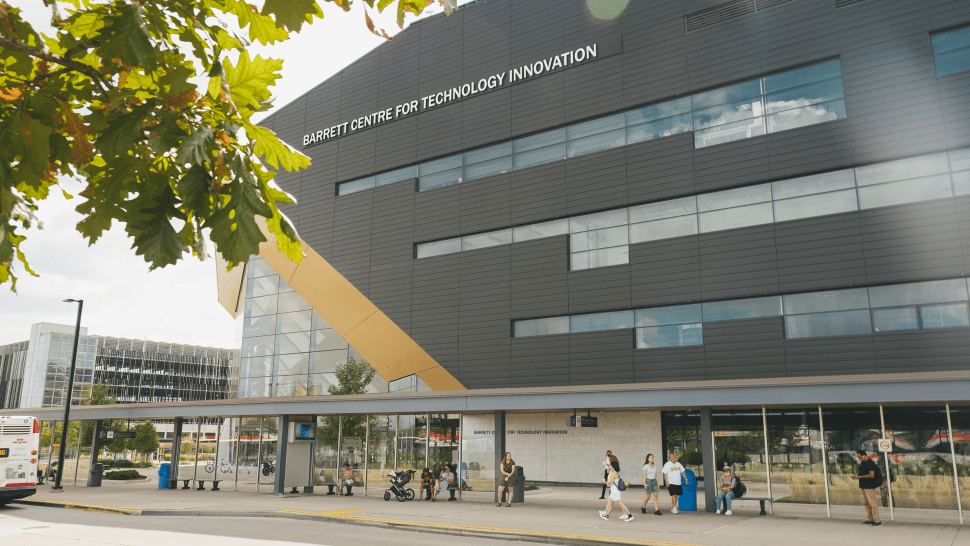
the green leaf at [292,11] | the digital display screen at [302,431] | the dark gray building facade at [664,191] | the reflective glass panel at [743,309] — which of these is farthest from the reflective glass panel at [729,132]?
the green leaf at [292,11]

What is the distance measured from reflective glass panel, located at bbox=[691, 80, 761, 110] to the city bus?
2505 centimetres

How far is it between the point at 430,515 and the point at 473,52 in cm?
2132

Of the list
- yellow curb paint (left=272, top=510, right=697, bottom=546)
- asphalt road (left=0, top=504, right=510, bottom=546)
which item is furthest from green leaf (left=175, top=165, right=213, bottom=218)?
yellow curb paint (left=272, top=510, right=697, bottom=546)

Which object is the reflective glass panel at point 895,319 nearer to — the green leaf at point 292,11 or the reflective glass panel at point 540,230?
the reflective glass panel at point 540,230

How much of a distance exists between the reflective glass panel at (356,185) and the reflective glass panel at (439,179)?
301 cm

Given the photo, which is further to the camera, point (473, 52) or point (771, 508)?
point (473, 52)

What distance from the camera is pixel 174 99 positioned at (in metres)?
2.72

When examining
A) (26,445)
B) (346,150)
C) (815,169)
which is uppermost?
(346,150)

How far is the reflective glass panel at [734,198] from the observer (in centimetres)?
2406

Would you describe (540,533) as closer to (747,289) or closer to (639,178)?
(747,289)

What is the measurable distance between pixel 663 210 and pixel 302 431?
16.0 m

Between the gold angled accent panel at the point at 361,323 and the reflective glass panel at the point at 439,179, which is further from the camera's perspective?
the reflective glass panel at the point at 439,179

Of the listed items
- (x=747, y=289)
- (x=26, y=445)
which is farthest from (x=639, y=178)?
(x=26, y=445)

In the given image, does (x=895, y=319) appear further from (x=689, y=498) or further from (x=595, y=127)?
(x=595, y=127)
